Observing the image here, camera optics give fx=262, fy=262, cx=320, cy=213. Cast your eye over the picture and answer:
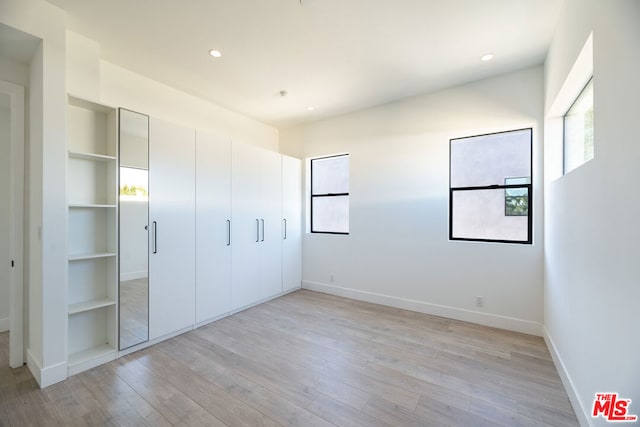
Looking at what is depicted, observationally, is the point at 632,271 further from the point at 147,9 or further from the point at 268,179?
the point at 268,179

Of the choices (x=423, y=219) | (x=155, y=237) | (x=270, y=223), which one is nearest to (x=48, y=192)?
(x=155, y=237)

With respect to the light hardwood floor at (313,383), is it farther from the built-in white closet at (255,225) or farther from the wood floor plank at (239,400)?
the built-in white closet at (255,225)

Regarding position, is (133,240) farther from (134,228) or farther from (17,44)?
(17,44)

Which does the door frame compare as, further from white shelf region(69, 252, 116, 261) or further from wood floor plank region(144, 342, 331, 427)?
wood floor plank region(144, 342, 331, 427)

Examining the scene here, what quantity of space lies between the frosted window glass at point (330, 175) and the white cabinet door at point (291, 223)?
0.97 feet

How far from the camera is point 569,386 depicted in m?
1.93

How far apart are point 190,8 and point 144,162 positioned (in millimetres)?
1456

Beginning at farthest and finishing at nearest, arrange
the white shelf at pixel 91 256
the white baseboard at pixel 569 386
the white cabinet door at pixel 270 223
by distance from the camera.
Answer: the white cabinet door at pixel 270 223 < the white shelf at pixel 91 256 < the white baseboard at pixel 569 386

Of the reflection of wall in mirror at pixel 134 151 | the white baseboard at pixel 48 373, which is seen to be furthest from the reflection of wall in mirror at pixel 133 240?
the white baseboard at pixel 48 373

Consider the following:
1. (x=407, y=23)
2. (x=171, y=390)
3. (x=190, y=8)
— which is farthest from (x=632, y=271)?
(x=190, y=8)

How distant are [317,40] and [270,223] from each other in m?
→ 2.58

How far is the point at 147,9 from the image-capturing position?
2111 mm

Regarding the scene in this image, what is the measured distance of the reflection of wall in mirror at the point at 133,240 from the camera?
8.12ft

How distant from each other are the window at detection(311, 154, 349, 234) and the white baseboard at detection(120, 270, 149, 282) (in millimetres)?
2728
